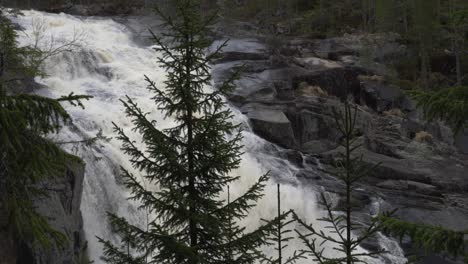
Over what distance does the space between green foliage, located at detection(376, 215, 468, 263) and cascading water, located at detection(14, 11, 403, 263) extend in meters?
8.02

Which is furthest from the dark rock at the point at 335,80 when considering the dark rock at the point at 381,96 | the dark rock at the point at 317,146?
the dark rock at the point at 317,146

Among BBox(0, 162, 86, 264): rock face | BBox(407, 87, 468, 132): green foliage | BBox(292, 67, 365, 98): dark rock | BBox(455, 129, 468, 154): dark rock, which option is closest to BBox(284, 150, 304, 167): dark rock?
BBox(292, 67, 365, 98): dark rock

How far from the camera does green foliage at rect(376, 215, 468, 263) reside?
518 cm

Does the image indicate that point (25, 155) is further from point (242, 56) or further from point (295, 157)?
point (242, 56)

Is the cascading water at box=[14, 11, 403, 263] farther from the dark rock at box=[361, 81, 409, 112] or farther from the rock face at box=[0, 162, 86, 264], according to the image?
the dark rock at box=[361, 81, 409, 112]

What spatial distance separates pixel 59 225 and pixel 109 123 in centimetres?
1035

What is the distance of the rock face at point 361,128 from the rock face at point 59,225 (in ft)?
26.0

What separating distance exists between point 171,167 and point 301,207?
13.2 meters

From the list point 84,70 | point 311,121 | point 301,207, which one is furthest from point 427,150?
point 84,70

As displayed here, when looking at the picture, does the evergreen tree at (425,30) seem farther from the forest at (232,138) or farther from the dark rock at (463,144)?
the dark rock at (463,144)

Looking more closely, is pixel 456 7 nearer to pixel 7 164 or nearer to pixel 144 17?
pixel 144 17

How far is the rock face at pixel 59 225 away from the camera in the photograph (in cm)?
901

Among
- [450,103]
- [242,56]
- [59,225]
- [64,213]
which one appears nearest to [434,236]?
[450,103]

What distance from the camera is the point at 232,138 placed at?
2417 centimetres
